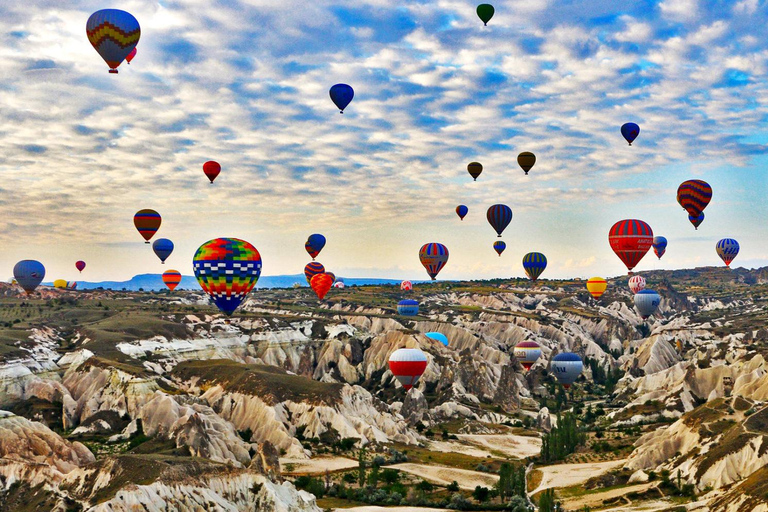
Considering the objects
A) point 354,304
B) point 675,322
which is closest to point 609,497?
point 354,304

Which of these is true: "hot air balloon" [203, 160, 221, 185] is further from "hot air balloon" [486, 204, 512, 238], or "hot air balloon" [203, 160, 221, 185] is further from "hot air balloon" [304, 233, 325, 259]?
"hot air balloon" [304, 233, 325, 259]

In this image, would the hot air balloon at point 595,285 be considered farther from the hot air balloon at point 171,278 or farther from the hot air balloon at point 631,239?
the hot air balloon at point 171,278

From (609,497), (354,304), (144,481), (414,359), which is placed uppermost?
(354,304)

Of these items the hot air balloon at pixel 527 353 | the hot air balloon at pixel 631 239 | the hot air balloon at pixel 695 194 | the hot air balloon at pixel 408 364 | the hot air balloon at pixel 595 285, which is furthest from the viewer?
the hot air balloon at pixel 595 285

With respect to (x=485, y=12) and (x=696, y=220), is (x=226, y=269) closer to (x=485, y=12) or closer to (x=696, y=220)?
(x=485, y=12)

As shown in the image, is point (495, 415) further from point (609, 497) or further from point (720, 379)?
point (609, 497)

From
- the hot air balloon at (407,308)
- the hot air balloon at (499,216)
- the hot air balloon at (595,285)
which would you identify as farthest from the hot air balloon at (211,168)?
the hot air balloon at (595,285)
